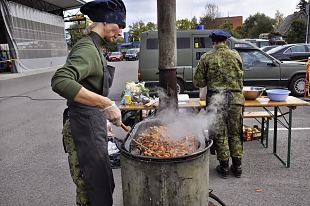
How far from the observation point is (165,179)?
2346mm

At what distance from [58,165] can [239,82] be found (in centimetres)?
324

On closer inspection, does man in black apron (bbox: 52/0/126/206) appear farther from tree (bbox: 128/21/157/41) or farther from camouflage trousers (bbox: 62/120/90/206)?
tree (bbox: 128/21/157/41)

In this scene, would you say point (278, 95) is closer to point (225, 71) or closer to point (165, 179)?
point (225, 71)

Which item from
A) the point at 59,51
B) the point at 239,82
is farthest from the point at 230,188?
the point at 59,51

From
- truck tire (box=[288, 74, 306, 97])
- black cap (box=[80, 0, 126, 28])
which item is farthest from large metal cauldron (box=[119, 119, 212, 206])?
truck tire (box=[288, 74, 306, 97])

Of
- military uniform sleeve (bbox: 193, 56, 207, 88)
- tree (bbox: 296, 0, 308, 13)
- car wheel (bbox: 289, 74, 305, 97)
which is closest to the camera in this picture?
military uniform sleeve (bbox: 193, 56, 207, 88)

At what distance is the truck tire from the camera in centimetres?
1037

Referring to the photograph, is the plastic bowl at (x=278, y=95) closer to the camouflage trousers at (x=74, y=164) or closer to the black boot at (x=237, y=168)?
the black boot at (x=237, y=168)

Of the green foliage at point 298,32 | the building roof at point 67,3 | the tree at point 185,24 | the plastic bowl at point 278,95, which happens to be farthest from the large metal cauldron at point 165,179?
the tree at point 185,24

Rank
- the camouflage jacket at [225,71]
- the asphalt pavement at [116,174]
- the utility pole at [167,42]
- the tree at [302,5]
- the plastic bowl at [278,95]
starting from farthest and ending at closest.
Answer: the tree at [302,5] → the plastic bowl at [278,95] → the camouflage jacket at [225,71] → the asphalt pavement at [116,174] → the utility pole at [167,42]

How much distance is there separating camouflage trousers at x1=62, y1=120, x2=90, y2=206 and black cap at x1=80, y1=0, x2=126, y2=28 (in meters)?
0.88

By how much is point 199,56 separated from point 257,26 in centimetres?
5738

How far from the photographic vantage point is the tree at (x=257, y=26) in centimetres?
6209

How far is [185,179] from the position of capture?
7.82 ft
